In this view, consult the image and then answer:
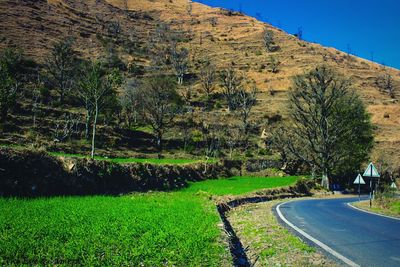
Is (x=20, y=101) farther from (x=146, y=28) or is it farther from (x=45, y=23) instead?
(x=146, y=28)

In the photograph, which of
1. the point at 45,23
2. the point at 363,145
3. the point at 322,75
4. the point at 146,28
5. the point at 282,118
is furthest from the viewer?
the point at 146,28

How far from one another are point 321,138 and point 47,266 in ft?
142

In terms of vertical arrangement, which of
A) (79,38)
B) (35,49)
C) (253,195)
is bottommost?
(253,195)

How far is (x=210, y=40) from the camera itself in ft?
468

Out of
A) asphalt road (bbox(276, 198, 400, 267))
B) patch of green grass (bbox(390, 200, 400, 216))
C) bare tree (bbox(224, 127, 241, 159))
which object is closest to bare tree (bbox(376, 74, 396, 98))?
bare tree (bbox(224, 127, 241, 159))

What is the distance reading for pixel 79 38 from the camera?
11588 cm

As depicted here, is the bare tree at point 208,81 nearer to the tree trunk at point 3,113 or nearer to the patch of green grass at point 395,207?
the tree trunk at point 3,113

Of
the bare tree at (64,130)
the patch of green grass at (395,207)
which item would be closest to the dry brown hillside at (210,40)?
the bare tree at (64,130)

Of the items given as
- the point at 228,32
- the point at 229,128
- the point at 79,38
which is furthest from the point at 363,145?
the point at 228,32

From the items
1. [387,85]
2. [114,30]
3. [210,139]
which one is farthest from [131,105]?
[387,85]

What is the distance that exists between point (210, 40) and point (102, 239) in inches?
5520

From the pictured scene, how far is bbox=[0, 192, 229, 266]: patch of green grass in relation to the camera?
6.54 meters

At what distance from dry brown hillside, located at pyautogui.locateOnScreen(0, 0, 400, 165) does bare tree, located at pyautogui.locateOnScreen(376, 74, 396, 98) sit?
217 centimetres

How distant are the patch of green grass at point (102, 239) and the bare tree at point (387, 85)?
368 feet
